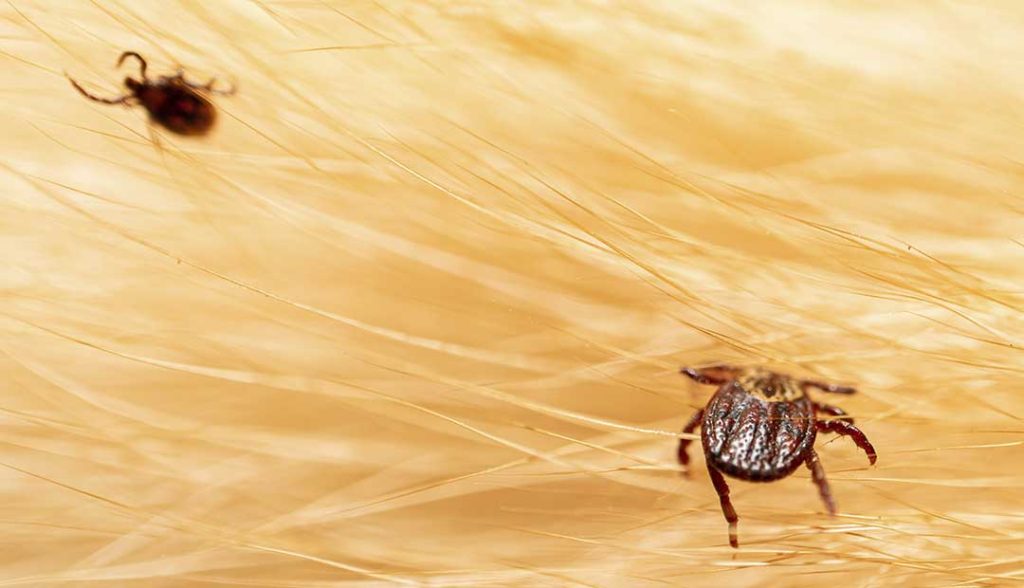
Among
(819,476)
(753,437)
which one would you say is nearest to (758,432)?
(753,437)

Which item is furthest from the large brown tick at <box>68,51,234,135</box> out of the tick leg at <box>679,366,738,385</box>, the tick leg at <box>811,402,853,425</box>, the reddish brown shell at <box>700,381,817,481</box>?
the tick leg at <box>811,402,853,425</box>

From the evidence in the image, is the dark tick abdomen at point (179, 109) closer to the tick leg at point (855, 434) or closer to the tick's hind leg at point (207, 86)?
the tick's hind leg at point (207, 86)

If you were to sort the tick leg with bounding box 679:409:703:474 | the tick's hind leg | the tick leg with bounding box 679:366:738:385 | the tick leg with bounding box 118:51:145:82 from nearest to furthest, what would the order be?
the tick's hind leg, the tick leg with bounding box 118:51:145:82, the tick leg with bounding box 679:366:738:385, the tick leg with bounding box 679:409:703:474

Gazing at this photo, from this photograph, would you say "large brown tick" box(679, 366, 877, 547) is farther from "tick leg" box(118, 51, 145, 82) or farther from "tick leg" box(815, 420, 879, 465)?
"tick leg" box(118, 51, 145, 82)

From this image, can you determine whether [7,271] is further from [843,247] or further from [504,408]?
[843,247]

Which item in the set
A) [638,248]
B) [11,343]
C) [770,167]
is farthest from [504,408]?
[11,343]

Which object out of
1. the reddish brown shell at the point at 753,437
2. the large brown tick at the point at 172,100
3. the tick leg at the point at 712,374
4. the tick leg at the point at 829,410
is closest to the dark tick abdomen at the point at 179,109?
the large brown tick at the point at 172,100

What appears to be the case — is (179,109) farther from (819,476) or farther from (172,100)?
(819,476)
